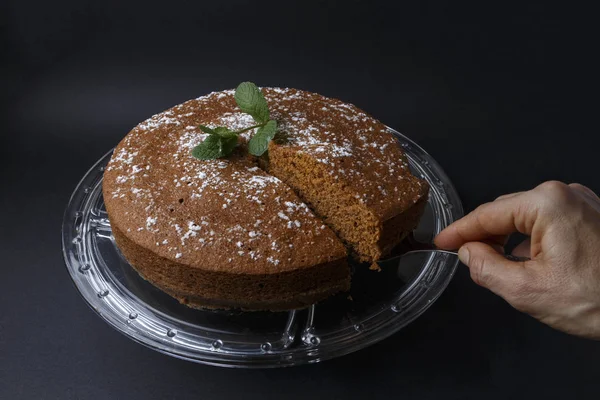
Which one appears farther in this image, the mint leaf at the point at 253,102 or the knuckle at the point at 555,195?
the mint leaf at the point at 253,102

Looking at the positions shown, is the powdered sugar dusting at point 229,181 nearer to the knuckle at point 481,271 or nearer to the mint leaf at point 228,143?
the mint leaf at point 228,143

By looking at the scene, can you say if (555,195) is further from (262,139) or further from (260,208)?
(262,139)

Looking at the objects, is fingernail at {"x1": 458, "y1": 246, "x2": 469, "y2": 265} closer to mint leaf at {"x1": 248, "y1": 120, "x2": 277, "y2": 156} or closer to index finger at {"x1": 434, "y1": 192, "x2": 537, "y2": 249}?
index finger at {"x1": 434, "y1": 192, "x2": 537, "y2": 249}

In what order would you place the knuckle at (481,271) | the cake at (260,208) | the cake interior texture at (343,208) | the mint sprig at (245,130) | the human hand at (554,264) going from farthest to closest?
the mint sprig at (245,130) < the cake interior texture at (343,208) < the cake at (260,208) < the knuckle at (481,271) < the human hand at (554,264)

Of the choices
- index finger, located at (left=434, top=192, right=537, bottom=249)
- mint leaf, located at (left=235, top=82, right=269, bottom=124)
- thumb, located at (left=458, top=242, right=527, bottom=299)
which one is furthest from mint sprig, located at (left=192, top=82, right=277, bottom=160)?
thumb, located at (left=458, top=242, right=527, bottom=299)

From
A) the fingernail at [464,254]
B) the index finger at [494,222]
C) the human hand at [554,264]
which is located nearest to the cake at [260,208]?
the index finger at [494,222]

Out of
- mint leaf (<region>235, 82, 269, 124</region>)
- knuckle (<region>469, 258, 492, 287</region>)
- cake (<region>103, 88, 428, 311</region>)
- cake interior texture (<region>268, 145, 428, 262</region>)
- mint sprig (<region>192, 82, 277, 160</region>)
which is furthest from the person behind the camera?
mint leaf (<region>235, 82, 269, 124</region>)

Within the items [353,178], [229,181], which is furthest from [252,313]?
[353,178]
